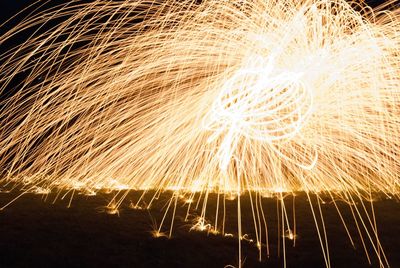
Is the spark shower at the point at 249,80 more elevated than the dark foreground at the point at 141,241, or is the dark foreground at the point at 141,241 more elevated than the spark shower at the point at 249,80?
the spark shower at the point at 249,80

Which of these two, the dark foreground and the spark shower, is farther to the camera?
the spark shower

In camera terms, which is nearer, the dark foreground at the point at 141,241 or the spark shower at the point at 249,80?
the dark foreground at the point at 141,241

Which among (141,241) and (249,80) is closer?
(141,241)

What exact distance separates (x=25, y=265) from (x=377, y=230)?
4.37 meters

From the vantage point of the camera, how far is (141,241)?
18.2 ft

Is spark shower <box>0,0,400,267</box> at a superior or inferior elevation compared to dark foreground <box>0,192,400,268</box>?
superior

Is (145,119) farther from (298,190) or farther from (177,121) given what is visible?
(298,190)

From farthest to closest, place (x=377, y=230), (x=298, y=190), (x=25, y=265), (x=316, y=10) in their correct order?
(x=298, y=190)
(x=316, y=10)
(x=377, y=230)
(x=25, y=265)

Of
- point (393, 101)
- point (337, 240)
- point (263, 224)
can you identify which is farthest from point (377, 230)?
point (393, 101)

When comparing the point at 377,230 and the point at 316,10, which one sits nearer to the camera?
the point at 377,230

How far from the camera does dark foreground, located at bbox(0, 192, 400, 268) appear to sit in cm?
503

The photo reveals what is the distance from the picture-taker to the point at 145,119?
8812 millimetres

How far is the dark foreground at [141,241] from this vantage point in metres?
5.03

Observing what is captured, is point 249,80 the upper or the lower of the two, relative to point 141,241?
upper
